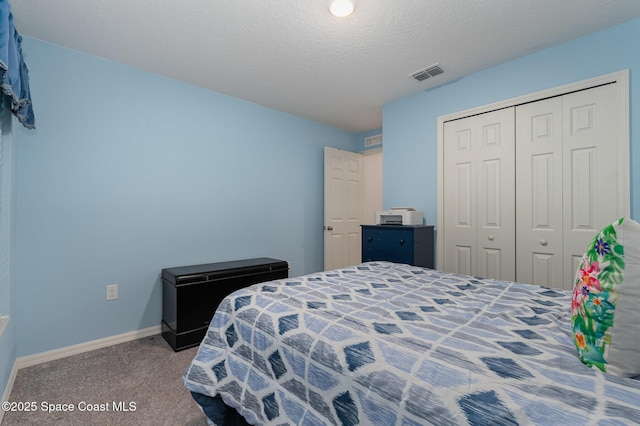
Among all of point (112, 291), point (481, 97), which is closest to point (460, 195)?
point (481, 97)

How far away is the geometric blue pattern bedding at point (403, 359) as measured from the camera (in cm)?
66

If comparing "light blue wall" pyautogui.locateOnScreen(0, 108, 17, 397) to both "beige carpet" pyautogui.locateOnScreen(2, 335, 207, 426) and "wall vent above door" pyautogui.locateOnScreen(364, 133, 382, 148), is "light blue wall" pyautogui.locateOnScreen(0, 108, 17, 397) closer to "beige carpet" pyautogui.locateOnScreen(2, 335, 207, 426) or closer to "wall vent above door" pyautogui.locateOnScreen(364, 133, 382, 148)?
"beige carpet" pyautogui.locateOnScreen(2, 335, 207, 426)

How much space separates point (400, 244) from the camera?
2934mm

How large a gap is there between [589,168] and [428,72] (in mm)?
1540

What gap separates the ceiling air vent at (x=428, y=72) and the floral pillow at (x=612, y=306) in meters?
2.30

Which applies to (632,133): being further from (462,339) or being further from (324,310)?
(324,310)

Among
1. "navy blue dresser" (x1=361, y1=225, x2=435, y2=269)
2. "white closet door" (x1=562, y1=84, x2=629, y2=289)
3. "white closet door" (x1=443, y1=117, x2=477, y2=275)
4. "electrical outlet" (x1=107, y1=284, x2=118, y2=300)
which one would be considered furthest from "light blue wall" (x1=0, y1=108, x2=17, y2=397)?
"white closet door" (x1=562, y1=84, x2=629, y2=289)

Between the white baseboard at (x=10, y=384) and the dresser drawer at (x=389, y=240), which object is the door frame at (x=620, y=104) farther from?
the white baseboard at (x=10, y=384)

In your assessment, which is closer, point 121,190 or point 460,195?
point 121,190

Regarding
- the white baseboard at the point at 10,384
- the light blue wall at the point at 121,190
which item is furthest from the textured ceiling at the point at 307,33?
the white baseboard at the point at 10,384

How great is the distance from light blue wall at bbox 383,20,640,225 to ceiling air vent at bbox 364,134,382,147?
Answer: 0.94 m

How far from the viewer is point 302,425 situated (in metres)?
0.99

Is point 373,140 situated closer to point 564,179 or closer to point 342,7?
point 564,179

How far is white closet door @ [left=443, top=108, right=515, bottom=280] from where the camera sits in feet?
8.66
